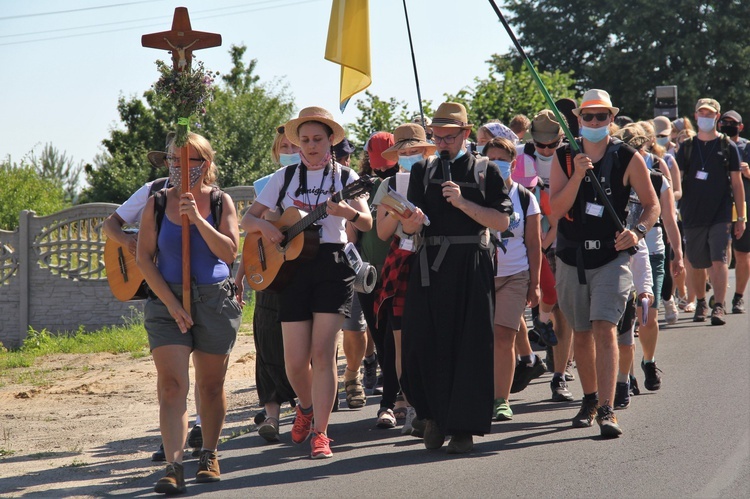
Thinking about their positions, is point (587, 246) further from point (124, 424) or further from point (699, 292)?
point (699, 292)

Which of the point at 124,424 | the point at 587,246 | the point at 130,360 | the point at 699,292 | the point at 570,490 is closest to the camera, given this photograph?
the point at 570,490

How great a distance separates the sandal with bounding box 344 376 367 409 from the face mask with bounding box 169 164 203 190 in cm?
306

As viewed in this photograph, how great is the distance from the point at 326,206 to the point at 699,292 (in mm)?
7528

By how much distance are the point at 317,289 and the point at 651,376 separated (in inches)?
127

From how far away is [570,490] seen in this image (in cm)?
576

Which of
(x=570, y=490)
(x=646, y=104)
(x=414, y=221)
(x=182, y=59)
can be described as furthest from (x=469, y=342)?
(x=646, y=104)

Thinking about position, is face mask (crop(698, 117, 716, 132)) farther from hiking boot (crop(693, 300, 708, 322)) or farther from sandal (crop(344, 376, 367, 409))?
sandal (crop(344, 376, 367, 409))

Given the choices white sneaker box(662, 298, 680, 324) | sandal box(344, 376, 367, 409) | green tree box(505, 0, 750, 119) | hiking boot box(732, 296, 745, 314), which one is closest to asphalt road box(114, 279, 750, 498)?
sandal box(344, 376, 367, 409)

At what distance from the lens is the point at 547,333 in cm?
855

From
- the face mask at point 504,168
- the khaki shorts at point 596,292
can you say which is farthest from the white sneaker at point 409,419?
the face mask at point 504,168

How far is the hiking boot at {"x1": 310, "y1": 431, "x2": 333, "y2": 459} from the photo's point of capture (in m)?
6.84

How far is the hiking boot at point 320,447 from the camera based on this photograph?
6840mm

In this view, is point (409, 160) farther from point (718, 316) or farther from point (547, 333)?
point (718, 316)

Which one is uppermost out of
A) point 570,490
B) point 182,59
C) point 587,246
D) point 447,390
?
point 182,59
